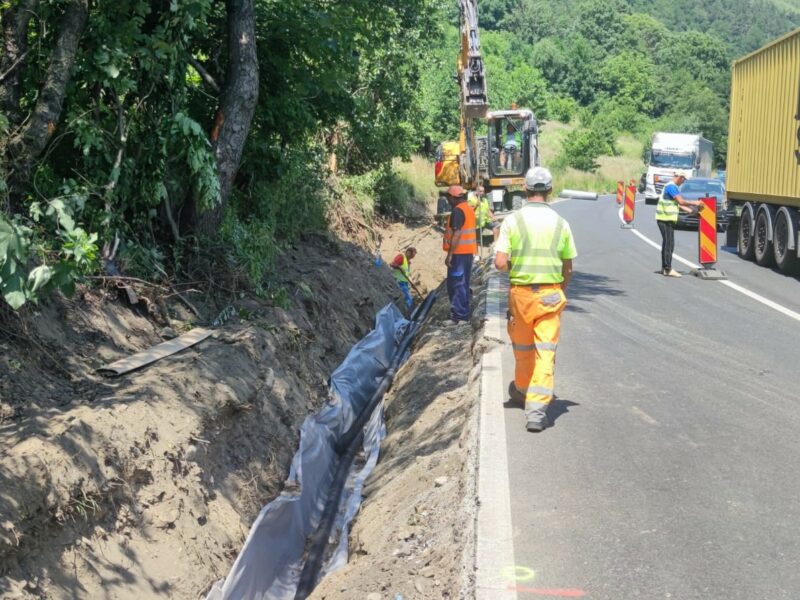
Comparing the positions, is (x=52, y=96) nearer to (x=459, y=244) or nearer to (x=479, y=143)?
(x=459, y=244)

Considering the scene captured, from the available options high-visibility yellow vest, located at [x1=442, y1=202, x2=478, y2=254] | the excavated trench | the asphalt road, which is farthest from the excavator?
the asphalt road

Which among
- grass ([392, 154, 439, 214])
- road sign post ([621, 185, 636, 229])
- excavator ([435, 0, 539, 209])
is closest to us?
excavator ([435, 0, 539, 209])

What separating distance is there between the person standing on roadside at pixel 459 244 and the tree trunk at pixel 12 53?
557 centimetres

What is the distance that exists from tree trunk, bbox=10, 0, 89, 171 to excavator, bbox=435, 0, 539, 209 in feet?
39.0

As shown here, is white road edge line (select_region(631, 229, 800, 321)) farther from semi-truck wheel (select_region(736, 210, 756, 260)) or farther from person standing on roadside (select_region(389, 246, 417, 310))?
person standing on roadside (select_region(389, 246, 417, 310))

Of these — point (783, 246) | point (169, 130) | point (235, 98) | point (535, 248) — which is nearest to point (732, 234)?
point (783, 246)

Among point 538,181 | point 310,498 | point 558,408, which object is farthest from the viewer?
point 310,498

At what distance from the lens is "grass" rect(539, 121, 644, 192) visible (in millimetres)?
67188

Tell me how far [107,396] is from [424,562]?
11.3 ft

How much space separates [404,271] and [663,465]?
1155 cm

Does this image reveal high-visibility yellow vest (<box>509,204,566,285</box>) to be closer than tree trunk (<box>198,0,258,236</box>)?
Yes

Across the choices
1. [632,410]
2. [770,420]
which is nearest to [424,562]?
[632,410]

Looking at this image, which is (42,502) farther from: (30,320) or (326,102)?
(326,102)

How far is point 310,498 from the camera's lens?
9633 millimetres
